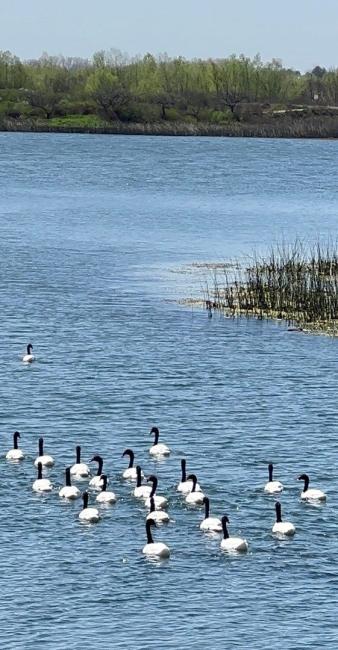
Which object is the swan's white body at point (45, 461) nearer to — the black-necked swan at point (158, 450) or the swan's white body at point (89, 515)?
the black-necked swan at point (158, 450)

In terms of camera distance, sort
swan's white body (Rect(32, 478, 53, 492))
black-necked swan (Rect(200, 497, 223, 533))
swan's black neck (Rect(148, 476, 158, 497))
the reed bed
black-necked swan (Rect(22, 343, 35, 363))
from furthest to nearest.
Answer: the reed bed, black-necked swan (Rect(22, 343, 35, 363)), swan's white body (Rect(32, 478, 53, 492)), swan's black neck (Rect(148, 476, 158, 497)), black-necked swan (Rect(200, 497, 223, 533))

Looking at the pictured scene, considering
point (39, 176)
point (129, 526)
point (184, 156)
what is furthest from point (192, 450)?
point (184, 156)

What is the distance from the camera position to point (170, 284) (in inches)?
3179

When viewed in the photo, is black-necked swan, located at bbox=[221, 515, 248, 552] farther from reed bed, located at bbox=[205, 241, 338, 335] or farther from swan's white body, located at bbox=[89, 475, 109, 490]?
reed bed, located at bbox=[205, 241, 338, 335]

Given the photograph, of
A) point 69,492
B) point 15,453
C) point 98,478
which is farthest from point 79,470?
point 15,453

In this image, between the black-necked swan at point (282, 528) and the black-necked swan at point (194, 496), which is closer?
the black-necked swan at point (282, 528)

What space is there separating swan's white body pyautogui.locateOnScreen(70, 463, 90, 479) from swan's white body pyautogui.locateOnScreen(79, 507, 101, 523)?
3822 millimetres

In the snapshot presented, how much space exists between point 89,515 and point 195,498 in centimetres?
320

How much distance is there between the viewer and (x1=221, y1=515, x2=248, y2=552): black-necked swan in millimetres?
38281

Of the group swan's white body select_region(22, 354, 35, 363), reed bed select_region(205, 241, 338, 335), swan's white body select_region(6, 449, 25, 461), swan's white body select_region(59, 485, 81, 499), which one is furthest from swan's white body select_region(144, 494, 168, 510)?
reed bed select_region(205, 241, 338, 335)

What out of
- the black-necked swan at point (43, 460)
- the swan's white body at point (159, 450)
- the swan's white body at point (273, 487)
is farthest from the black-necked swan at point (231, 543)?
the swan's white body at point (159, 450)

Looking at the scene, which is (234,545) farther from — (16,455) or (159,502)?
(16,455)

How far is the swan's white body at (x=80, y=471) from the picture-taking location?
44.4 m

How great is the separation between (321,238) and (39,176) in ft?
218
